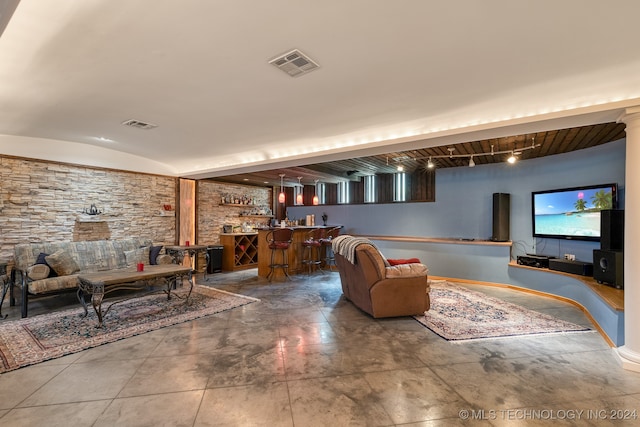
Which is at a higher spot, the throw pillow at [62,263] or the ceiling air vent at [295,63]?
the ceiling air vent at [295,63]

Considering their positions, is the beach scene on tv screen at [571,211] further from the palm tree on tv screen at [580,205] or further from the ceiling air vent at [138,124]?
the ceiling air vent at [138,124]

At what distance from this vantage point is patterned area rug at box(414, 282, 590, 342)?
11.1ft

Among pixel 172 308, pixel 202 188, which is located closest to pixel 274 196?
pixel 202 188

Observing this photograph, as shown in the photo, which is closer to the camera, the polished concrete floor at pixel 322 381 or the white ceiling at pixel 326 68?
the white ceiling at pixel 326 68

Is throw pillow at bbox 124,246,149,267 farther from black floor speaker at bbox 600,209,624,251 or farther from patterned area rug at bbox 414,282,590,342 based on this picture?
black floor speaker at bbox 600,209,624,251

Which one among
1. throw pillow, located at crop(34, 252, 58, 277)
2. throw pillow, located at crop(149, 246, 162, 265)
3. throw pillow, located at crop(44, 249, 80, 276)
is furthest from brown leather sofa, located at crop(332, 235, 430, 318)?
throw pillow, located at crop(34, 252, 58, 277)

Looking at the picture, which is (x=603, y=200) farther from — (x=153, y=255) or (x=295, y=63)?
(x=153, y=255)

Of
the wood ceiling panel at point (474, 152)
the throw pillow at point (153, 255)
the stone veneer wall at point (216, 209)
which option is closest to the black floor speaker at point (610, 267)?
the wood ceiling panel at point (474, 152)

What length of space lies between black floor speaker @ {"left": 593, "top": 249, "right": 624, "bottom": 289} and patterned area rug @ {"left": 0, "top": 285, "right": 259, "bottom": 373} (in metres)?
4.84

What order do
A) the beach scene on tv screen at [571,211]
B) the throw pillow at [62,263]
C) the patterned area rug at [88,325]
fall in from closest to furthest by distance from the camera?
1. the patterned area rug at [88,325]
2. the throw pillow at [62,263]
3. the beach scene on tv screen at [571,211]

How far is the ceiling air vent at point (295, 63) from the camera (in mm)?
2320

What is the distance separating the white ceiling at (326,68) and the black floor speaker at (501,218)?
290 centimetres

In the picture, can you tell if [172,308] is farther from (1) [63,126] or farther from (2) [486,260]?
(2) [486,260]

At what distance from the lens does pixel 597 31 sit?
1940mm
